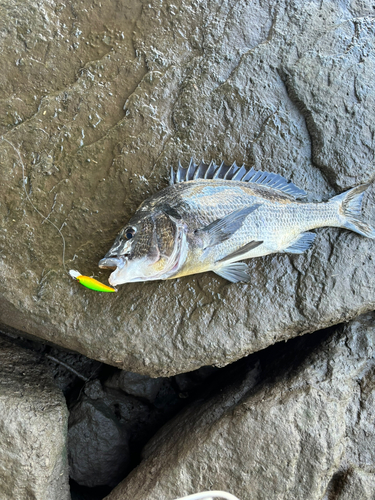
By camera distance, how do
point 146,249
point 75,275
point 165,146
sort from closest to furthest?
point 146,249 → point 75,275 → point 165,146

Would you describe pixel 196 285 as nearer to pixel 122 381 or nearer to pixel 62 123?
pixel 122 381

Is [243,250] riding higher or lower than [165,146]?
lower

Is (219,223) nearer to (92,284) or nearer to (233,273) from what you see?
(233,273)

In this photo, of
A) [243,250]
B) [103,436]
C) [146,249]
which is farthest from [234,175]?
[103,436]

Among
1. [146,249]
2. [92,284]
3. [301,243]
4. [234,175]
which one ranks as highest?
[234,175]

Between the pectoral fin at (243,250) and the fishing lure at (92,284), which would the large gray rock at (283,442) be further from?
the fishing lure at (92,284)

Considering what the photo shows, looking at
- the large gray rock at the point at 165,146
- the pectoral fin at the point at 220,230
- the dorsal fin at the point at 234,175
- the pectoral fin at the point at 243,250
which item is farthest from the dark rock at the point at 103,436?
the dorsal fin at the point at 234,175

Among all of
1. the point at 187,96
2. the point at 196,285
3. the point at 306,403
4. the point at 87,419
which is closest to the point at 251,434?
the point at 306,403
